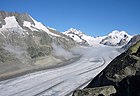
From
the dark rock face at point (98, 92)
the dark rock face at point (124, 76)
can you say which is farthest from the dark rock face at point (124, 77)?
the dark rock face at point (98, 92)

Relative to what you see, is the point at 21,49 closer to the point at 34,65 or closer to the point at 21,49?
the point at 21,49

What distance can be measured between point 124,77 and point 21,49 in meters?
49.6

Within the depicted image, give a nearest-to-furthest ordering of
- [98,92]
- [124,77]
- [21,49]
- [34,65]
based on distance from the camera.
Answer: [98,92]
[124,77]
[34,65]
[21,49]

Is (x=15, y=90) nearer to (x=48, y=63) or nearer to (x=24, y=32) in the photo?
(x=48, y=63)

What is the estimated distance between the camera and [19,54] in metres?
57.9

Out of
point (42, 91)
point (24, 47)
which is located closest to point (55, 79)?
point (42, 91)

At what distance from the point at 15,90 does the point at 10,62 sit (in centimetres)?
2275

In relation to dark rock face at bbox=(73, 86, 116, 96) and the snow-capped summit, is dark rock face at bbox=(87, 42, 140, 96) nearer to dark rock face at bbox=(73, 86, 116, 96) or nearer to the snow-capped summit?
dark rock face at bbox=(73, 86, 116, 96)

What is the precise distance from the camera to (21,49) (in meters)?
62.9

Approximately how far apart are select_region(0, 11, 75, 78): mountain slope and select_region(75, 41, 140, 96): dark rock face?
24006mm

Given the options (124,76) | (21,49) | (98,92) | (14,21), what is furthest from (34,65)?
(98,92)

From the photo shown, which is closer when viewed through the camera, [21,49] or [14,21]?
[21,49]

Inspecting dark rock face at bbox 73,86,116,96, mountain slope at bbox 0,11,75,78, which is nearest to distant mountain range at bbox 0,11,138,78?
mountain slope at bbox 0,11,75,78

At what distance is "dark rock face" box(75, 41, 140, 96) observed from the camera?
13469 mm
